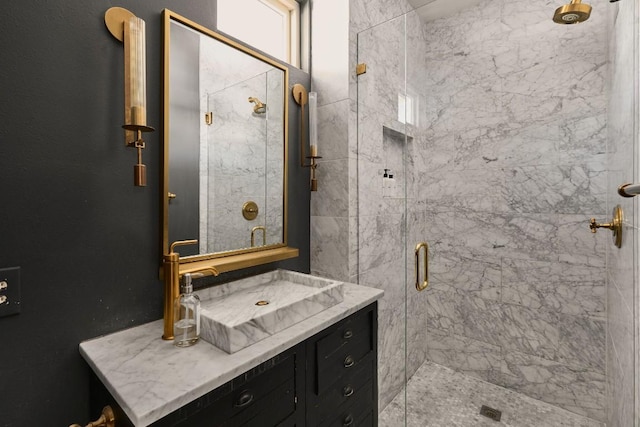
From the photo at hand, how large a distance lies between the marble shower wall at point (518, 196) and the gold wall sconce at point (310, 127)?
844 millimetres

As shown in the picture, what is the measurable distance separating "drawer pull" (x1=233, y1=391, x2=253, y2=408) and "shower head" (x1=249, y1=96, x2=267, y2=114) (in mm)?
1224

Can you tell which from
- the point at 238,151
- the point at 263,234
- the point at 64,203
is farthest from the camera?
the point at 263,234

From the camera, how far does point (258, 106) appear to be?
1562 millimetres

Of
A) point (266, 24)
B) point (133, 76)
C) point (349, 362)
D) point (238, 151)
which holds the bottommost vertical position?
point (349, 362)

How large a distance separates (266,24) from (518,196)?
77.7 inches

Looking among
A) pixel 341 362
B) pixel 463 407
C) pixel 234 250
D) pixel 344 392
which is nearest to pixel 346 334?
pixel 341 362

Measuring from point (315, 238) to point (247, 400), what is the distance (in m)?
1.05

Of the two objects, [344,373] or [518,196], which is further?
[518,196]

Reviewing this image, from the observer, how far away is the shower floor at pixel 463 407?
194 cm

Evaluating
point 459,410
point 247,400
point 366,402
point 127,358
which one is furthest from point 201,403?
point 459,410

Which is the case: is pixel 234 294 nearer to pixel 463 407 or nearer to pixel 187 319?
pixel 187 319

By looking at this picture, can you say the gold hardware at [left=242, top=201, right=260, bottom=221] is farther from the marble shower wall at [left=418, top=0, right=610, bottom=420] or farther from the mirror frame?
the marble shower wall at [left=418, top=0, right=610, bottom=420]

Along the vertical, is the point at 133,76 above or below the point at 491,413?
above

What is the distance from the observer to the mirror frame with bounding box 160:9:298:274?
3.83ft
